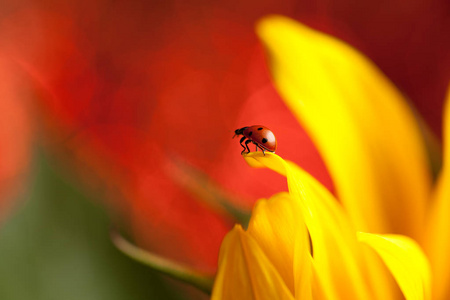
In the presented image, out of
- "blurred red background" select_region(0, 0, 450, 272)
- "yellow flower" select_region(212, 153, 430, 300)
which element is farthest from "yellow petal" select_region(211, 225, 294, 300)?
"blurred red background" select_region(0, 0, 450, 272)

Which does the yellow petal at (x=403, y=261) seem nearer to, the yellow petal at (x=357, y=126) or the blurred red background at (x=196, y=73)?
the yellow petal at (x=357, y=126)

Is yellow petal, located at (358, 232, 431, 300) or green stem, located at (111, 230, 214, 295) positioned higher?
yellow petal, located at (358, 232, 431, 300)

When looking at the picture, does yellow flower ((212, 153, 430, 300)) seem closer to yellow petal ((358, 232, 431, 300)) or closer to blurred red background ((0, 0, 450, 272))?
yellow petal ((358, 232, 431, 300))

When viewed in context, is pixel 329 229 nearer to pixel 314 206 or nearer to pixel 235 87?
pixel 314 206

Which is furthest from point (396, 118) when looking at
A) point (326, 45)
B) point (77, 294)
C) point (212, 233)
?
point (212, 233)

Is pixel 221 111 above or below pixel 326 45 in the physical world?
above

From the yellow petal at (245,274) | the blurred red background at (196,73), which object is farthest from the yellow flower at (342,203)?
the blurred red background at (196,73)
